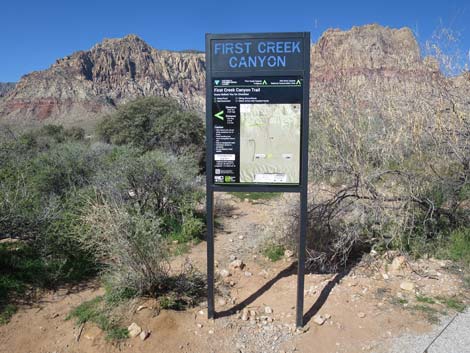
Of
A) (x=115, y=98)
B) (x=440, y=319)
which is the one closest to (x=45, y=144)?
(x=440, y=319)

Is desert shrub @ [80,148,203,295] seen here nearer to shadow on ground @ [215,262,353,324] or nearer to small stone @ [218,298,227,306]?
small stone @ [218,298,227,306]

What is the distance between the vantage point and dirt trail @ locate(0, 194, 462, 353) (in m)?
3.25

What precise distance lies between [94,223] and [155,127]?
36.0ft

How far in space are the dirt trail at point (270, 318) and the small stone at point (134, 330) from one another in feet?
0.17

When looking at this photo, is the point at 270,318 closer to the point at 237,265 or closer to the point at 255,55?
the point at 237,265

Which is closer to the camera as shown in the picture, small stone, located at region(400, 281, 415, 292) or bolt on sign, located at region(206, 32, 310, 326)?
bolt on sign, located at region(206, 32, 310, 326)

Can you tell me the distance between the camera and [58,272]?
14.4ft

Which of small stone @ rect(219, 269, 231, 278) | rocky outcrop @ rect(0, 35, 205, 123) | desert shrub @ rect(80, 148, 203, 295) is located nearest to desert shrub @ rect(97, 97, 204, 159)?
desert shrub @ rect(80, 148, 203, 295)

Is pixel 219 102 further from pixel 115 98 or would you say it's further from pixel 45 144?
pixel 115 98

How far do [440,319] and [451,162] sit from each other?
2479mm

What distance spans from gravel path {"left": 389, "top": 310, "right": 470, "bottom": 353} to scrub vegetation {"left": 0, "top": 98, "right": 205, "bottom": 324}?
7.01 feet

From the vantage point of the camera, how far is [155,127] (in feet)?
48.1

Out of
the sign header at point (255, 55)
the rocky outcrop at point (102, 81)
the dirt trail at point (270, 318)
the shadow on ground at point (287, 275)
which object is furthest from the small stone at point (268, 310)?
the rocky outcrop at point (102, 81)

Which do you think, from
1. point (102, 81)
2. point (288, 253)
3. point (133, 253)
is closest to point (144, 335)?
point (133, 253)
